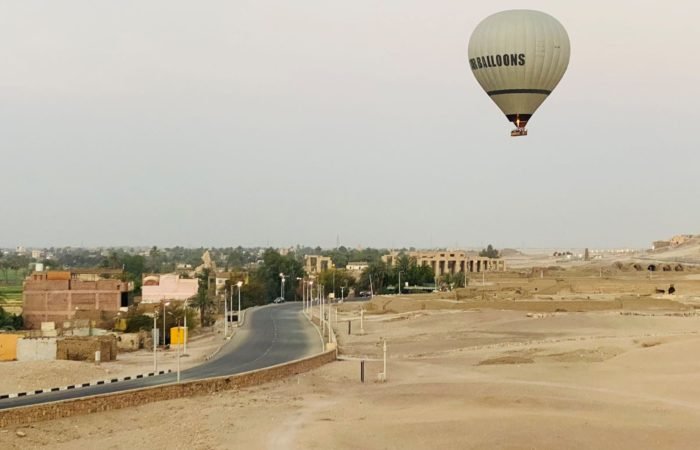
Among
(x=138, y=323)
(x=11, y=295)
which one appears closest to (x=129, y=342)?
(x=138, y=323)

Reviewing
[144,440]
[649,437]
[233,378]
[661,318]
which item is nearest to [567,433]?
[649,437]

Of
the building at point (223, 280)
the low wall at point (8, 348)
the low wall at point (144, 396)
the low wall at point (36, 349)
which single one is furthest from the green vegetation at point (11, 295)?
the low wall at point (144, 396)

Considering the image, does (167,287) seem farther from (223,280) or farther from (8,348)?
(8,348)

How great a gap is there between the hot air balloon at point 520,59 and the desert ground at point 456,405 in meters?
13.4

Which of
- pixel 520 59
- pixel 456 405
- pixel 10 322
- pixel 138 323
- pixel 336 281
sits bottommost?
pixel 456 405

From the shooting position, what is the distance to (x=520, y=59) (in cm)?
5906

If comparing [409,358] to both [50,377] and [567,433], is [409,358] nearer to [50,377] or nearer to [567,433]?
[50,377]

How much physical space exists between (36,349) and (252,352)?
1175 cm

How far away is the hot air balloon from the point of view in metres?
58.9

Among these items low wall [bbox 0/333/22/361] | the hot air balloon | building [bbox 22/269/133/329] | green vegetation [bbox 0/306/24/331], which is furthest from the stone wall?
building [bbox 22/269/133/329]

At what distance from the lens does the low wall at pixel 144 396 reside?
34.2 metres

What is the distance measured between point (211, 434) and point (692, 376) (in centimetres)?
2104

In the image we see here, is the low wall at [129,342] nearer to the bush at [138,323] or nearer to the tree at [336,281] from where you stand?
the bush at [138,323]

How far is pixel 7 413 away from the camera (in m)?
33.6
